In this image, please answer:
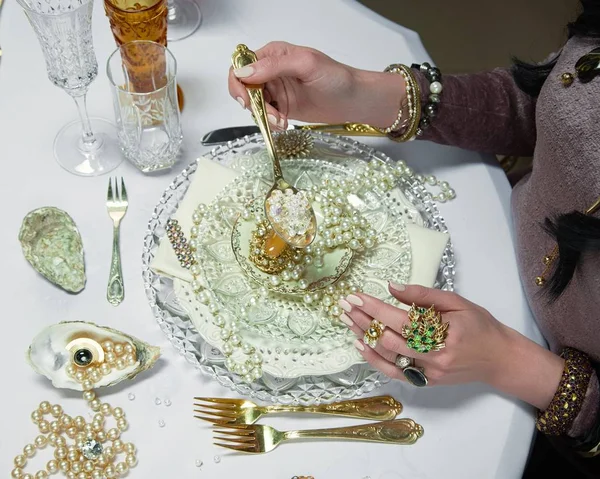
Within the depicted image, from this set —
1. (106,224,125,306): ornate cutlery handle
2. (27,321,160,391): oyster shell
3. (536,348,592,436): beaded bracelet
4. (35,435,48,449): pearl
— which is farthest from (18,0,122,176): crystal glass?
(536,348,592,436): beaded bracelet

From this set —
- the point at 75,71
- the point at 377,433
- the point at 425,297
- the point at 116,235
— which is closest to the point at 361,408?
the point at 377,433

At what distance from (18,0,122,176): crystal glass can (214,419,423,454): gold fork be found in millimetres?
378

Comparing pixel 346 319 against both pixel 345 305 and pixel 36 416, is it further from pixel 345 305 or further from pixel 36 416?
pixel 36 416

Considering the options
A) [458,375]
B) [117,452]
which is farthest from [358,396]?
[117,452]

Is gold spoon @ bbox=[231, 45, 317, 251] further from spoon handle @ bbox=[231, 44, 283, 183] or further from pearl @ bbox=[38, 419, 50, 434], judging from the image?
Answer: pearl @ bbox=[38, 419, 50, 434]

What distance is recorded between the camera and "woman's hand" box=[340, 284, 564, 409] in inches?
25.9

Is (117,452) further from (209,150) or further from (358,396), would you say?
(209,150)

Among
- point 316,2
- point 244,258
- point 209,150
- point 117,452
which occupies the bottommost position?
point 117,452

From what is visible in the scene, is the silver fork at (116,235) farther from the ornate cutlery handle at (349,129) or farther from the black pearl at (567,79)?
the black pearl at (567,79)

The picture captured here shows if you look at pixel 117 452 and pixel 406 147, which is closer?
pixel 117 452

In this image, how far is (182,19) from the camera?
0.97 meters

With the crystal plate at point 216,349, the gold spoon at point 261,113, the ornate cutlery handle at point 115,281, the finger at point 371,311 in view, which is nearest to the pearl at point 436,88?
the crystal plate at point 216,349

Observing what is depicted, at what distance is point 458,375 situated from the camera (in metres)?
0.68

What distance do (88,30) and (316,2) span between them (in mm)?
387
